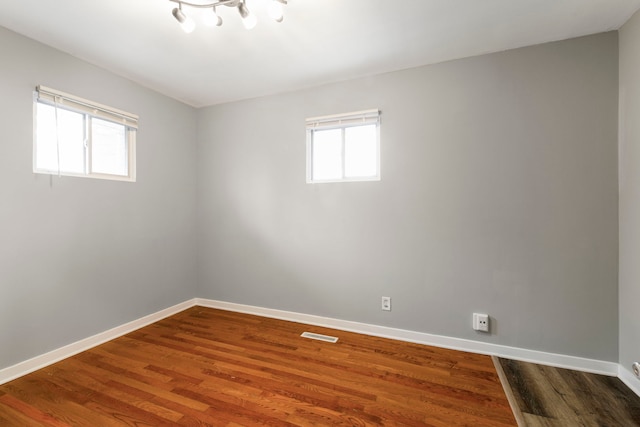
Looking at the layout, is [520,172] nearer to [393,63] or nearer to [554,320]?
[554,320]

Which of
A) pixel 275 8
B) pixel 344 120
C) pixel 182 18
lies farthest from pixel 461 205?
pixel 182 18

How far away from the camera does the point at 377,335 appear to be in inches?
104

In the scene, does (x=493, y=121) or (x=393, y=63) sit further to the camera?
(x=393, y=63)

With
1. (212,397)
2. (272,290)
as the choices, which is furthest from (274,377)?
(272,290)

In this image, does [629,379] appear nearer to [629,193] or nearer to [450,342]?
[450,342]

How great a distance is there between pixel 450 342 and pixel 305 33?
2.77 m

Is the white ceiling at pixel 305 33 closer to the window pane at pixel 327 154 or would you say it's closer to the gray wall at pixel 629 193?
the gray wall at pixel 629 193

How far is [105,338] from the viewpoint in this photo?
2.54 metres

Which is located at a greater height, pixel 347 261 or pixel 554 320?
pixel 347 261

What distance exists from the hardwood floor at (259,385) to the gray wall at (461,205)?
1.58 ft

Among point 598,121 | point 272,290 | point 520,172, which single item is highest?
point 598,121

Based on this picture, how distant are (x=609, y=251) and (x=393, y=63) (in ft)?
7.26

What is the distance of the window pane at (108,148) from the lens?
8.32 ft

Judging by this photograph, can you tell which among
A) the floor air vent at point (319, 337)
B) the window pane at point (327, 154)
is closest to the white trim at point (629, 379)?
the floor air vent at point (319, 337)
